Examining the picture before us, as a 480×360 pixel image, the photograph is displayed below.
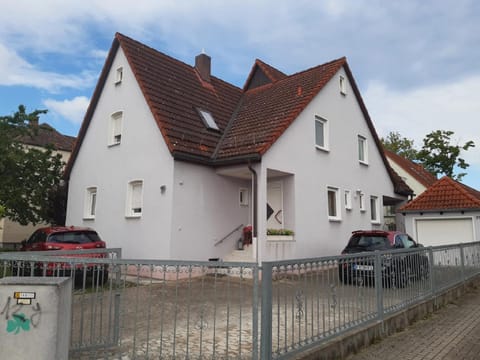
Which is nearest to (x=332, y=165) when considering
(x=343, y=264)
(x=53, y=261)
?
(x=343, y=264)

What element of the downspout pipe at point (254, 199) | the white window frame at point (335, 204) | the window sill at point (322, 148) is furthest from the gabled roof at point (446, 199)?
the downspout pipe at point (254, 199)

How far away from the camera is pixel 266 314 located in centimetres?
450

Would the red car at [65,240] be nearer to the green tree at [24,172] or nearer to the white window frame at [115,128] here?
the green tree at [24,172]

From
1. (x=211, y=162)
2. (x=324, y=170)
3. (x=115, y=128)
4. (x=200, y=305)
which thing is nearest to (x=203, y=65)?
(x=115, y=128)

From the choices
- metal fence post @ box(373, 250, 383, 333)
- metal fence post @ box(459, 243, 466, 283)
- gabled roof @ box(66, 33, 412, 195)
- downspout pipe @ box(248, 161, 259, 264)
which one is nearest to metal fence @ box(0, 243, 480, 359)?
metal fence post @ box(373, 250, 383, 333)

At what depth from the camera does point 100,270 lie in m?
5.01

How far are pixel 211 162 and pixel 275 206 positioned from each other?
9.93ft

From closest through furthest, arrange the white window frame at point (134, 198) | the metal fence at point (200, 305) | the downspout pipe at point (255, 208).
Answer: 1. the metal fence at point (200, 305)
2. the downspout pipe at point (255, 208)
3. the white window frame at point (134, 198)

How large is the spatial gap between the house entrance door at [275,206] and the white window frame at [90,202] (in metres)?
7.02

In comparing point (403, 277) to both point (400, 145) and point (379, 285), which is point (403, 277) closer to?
point (379, 285)

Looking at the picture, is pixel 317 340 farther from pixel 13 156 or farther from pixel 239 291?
pixel 13 156

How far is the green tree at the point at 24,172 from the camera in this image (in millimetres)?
15758

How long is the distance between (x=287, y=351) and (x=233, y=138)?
1089 centimetres

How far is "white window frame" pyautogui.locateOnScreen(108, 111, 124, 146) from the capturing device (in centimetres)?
1618
